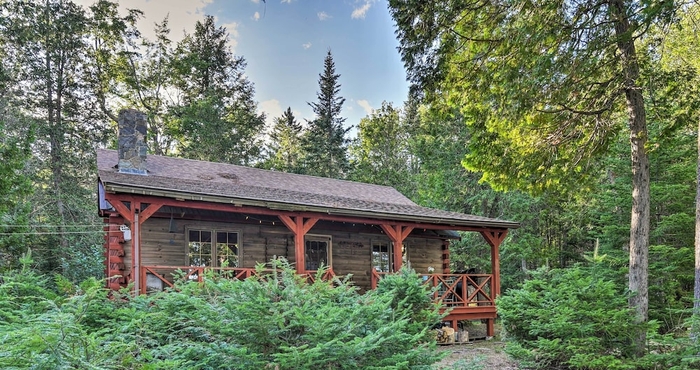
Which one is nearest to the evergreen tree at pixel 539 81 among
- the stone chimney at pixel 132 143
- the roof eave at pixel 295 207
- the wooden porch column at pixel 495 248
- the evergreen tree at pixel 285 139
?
the roof eave at pixel 295 207

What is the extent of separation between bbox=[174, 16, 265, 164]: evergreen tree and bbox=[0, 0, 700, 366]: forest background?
92 millimetres

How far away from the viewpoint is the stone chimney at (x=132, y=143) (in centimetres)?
1120

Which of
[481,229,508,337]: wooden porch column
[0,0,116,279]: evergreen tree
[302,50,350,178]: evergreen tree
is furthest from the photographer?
[302,50,350,178]: evergreen tree

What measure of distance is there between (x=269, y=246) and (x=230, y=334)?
26.2 feet

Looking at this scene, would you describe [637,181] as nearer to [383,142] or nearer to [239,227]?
[239,227]

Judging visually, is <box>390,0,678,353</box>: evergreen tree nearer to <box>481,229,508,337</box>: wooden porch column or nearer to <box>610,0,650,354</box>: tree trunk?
<box>610,0,650,354</box>: tree trunk

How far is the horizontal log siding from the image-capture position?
10.4 m

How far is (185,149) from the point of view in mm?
23422

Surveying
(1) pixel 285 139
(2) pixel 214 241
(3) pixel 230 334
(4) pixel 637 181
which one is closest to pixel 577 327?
(4) pixel 637 181

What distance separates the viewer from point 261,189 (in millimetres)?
11555

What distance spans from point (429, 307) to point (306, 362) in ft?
14.0

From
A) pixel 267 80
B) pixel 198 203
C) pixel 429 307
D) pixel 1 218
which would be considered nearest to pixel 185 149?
pixel 267 80

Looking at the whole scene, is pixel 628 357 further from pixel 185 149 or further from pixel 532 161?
pixel 185 149

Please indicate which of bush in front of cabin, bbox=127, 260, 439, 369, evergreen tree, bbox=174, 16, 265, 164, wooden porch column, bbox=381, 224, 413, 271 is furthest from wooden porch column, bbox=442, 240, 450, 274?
evergreen tree, bbox=174, 16, 265, 164
